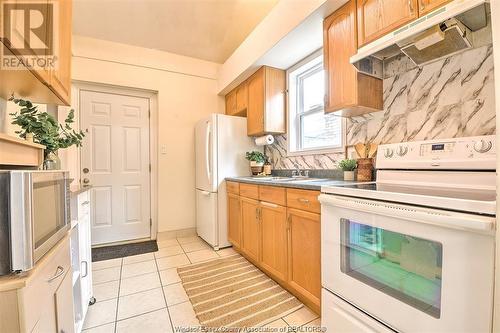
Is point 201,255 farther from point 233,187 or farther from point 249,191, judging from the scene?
point 249,191

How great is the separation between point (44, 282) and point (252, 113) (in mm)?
2462

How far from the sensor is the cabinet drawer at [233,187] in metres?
2.55

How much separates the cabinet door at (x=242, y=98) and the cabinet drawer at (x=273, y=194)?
1403 millimetres

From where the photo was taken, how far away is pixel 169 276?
2.14 m

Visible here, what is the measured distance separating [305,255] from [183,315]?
95cm

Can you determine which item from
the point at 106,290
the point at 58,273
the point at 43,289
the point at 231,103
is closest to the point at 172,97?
the point at 231,103

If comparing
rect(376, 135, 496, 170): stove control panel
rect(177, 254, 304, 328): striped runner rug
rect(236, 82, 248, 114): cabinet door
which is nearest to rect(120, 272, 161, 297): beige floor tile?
rect(177, 254, 304, 328): striped runner rug

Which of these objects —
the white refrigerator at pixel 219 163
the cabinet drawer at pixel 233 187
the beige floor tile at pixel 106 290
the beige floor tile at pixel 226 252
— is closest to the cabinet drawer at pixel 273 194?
the cabinet drawer at pixel 233 187

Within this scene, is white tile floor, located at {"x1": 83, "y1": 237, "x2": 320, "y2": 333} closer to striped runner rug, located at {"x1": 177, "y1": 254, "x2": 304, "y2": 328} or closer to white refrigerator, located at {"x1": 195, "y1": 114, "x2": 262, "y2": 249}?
striped runner rug, located at {"x1": 177, "y1": 254, "x2": 304, "y2": 328}

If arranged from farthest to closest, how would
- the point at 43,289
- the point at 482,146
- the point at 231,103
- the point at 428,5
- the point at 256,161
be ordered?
the point at 231,103 → the point at 256,161 → the point at 428,5 → the point at 482,146 → the point at 43,289

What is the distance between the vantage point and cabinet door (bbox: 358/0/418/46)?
1276 mm

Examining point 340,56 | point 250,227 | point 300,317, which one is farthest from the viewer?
point 250,227

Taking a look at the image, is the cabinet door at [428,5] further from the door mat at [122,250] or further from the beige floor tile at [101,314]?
the door mat at [122,250]

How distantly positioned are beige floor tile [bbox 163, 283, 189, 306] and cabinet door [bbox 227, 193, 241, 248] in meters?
0.79
